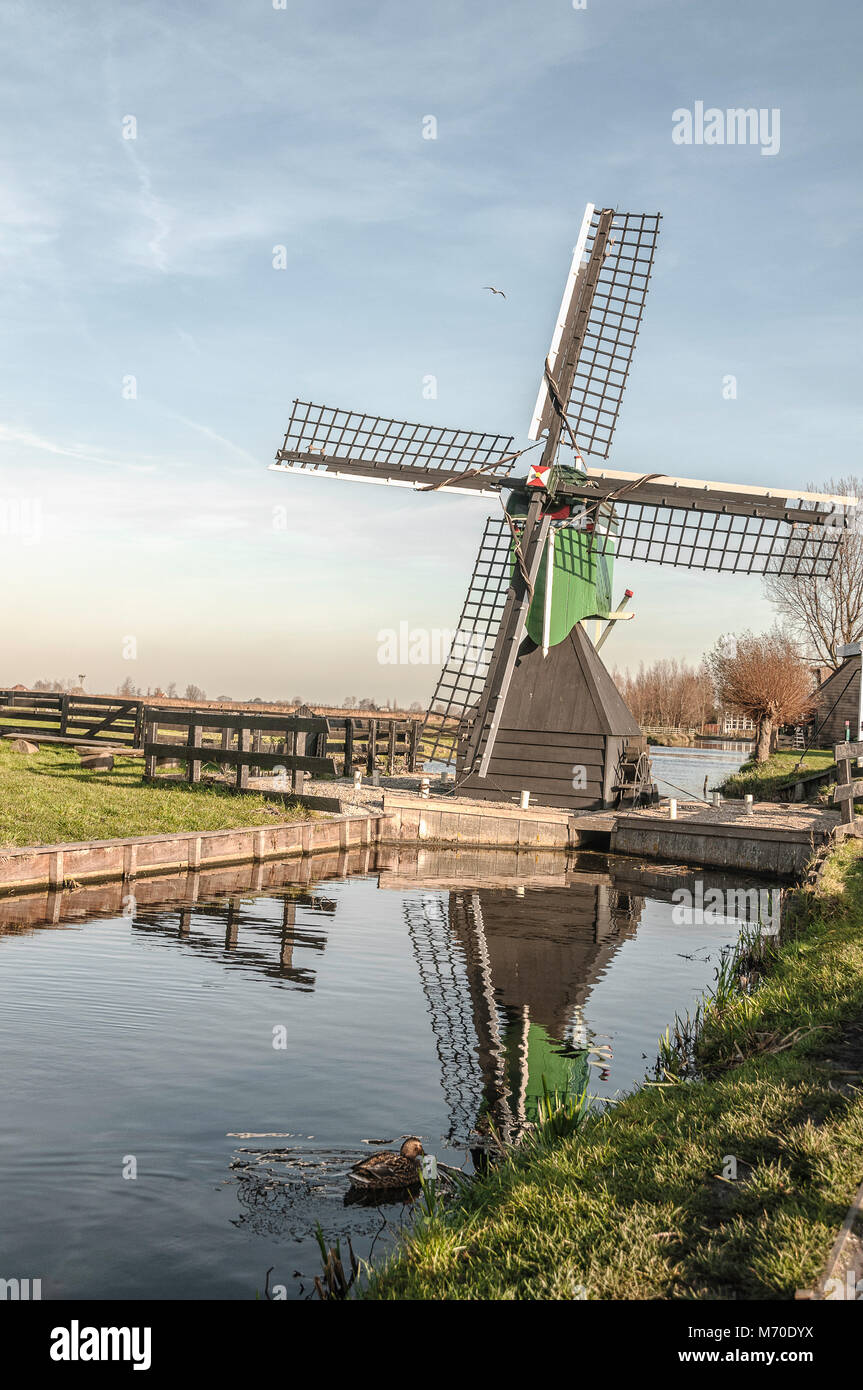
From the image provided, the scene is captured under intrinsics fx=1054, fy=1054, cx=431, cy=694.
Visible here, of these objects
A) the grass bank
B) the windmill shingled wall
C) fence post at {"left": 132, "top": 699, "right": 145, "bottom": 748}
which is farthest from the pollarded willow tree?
the grass bank

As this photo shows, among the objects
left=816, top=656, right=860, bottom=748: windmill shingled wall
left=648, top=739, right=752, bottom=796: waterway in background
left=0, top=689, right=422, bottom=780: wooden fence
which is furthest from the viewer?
left=816, top=656, right=860, bottom=748: windmill shingled wall

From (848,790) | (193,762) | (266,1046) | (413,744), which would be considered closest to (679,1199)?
(266,1046)

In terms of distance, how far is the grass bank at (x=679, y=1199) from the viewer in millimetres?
4031

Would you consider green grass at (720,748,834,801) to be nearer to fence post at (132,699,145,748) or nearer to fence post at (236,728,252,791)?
fence post at (236,728,252,791)

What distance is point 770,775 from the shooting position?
35.8 m

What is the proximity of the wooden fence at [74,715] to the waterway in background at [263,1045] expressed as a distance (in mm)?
12003

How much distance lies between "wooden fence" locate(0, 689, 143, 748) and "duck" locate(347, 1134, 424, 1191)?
21.0 m

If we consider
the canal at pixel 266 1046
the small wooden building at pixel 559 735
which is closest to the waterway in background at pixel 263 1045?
the canal at pixel 266 1046

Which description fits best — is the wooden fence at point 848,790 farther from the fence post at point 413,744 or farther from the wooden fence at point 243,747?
the fence post at point 413,744

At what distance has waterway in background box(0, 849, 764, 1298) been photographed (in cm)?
539

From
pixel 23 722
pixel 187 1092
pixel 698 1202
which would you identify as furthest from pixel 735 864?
pixel 23 722

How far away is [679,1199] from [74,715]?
2662 cm
